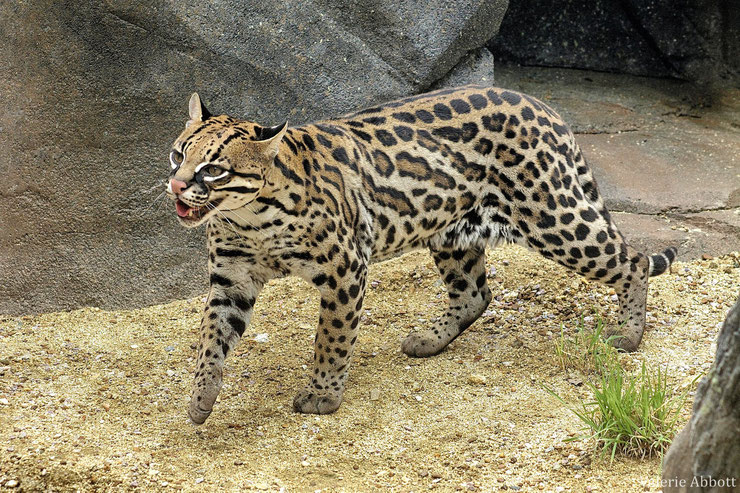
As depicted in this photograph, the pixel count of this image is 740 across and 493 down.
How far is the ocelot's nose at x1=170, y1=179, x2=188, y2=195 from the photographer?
193 inches

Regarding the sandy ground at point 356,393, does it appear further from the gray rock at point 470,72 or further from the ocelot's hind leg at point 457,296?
the gray rock at point 470,72

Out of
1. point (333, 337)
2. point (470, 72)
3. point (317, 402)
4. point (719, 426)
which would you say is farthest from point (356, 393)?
point (470, 72)

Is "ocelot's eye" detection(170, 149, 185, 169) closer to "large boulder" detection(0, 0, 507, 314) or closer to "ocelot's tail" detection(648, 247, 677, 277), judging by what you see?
"large boulder" detection(0, 0, 507, 314)

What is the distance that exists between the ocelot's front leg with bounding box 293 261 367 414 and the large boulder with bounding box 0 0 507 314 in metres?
1.98

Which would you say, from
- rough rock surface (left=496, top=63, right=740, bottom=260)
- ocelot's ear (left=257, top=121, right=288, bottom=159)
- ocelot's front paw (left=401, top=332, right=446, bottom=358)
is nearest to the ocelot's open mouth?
ocelot's ear (left=257, top=121, right=288, bottom=159)

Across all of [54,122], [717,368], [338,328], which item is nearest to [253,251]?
[338,328]

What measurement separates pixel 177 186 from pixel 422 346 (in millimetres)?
2420

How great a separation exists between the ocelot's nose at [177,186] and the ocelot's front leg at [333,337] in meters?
1.11

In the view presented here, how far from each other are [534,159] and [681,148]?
381 centimetres

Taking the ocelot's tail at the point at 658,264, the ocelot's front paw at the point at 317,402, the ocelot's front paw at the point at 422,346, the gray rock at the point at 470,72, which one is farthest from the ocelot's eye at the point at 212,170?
the gray rock at the point at 470,72

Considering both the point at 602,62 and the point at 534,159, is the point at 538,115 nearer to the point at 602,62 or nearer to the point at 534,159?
the point at 534,159

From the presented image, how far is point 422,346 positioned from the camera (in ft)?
21.7

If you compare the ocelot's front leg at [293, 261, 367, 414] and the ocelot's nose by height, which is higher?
the ocelot's nose

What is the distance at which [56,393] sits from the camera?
6160 mm
